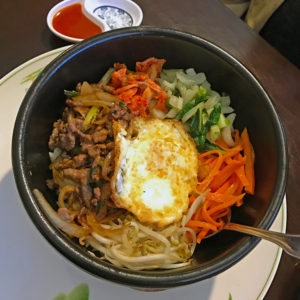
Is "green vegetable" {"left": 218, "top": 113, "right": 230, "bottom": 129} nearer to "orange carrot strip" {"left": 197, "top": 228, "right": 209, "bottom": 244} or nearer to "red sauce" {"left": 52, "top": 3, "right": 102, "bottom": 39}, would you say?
"orange carrot strip" {"left": 197, "top": 228, "right": 209, "bottom": 244}

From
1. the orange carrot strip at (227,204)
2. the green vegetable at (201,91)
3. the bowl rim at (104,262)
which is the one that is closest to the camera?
the bowl rim at (104,262)

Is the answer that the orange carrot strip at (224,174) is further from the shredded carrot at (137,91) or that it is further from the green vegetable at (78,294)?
the green vegetable at (78,294)

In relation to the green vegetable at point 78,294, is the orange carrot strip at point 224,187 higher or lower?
higher

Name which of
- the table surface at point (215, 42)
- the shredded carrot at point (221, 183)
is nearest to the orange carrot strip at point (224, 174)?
the shredded carrot at point (221, 183)

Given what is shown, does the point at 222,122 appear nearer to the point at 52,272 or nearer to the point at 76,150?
the point at 76,150

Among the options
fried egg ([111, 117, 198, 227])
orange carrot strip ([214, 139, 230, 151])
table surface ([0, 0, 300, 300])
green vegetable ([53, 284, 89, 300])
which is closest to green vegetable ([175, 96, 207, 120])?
fried egg ([111, 117, 198, 227])

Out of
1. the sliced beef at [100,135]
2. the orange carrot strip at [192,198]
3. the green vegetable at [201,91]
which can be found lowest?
the sliced beef at [100,135]

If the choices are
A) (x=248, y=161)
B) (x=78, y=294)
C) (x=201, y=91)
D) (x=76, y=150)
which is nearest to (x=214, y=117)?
(x=201, y=91)
